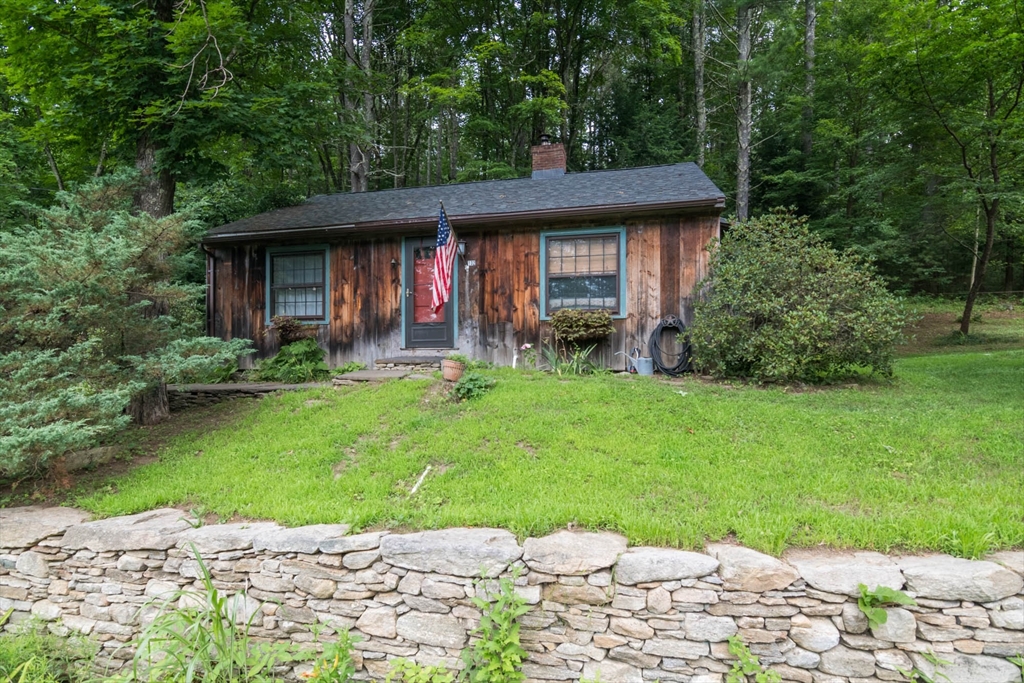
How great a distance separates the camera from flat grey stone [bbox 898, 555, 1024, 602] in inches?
95.2

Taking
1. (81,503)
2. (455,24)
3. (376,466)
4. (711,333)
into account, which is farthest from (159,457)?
(455,24)

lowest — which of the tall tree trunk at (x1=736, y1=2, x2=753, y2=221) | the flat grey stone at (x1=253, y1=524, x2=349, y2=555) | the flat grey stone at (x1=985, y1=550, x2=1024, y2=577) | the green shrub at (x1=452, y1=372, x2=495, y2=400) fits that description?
the flat grey stone at (x1=253, y1=524, x2=349, y2=555)

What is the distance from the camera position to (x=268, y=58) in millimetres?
8625

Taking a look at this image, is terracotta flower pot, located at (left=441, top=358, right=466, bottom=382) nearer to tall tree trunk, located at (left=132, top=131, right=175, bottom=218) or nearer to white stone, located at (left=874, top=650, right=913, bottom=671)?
white stone, located at (left=874, top=650, right=913, bottom=671)

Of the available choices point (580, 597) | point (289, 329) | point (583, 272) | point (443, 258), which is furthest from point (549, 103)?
point (580, 597)

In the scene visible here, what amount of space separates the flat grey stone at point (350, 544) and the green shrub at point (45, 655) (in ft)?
6.00

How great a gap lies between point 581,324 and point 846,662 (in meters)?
5.41

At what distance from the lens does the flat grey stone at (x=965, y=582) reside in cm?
242

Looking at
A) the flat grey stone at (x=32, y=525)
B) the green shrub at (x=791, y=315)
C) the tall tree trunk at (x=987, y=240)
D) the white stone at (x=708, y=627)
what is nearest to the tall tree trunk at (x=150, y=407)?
the flat grey stone at (x=32, y=525)

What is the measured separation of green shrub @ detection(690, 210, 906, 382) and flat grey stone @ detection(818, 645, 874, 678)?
13.1 ft

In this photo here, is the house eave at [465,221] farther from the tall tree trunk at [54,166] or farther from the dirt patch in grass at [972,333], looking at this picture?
the tall tree trunk at [54,166]

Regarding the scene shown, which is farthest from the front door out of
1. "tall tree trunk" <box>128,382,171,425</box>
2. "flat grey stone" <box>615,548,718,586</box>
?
"flat grey stone" <box>615,548,718,586</box>

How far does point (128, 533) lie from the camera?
338 centimetres

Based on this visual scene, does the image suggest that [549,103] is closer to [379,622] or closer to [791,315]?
[791,315]
